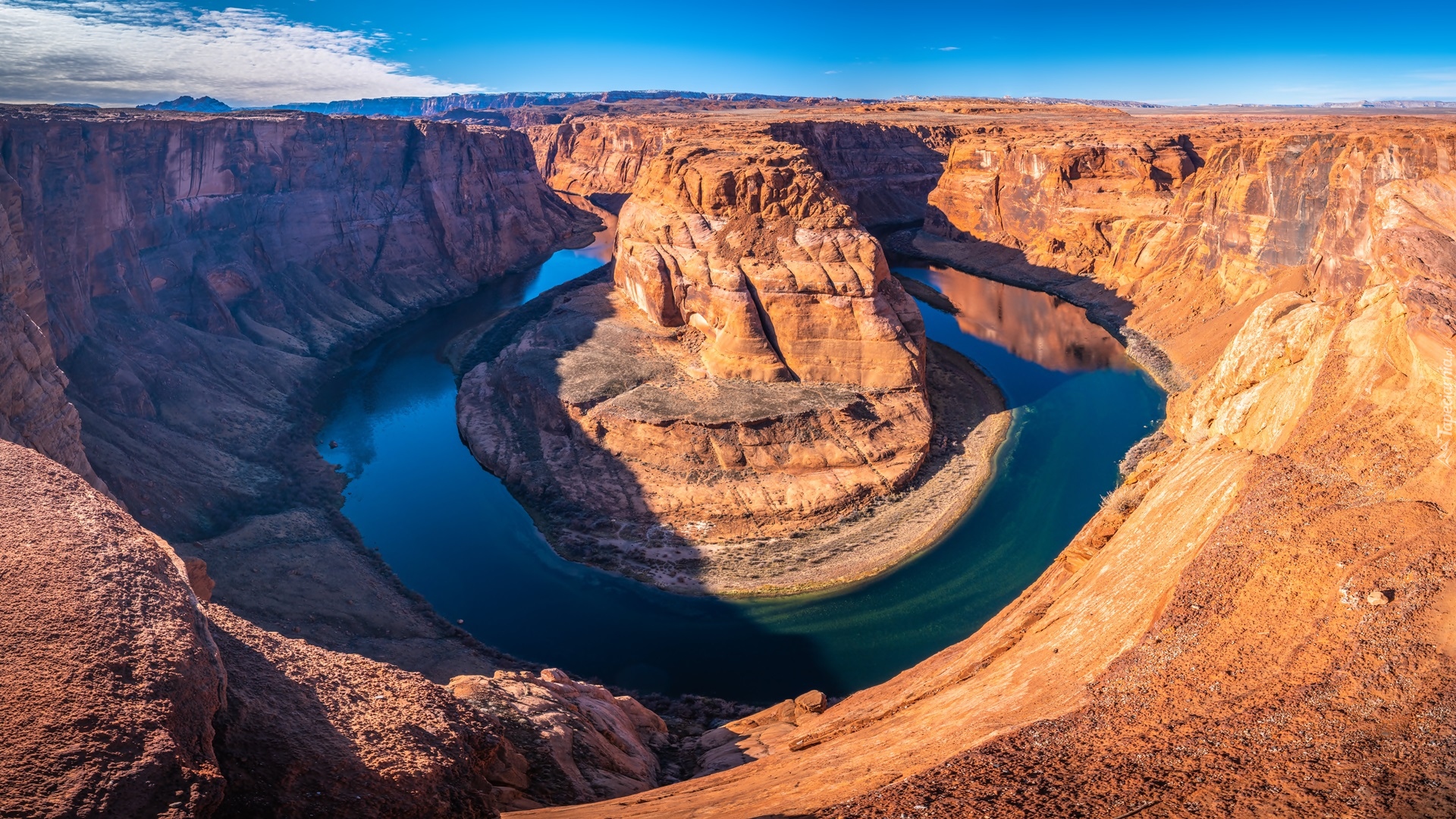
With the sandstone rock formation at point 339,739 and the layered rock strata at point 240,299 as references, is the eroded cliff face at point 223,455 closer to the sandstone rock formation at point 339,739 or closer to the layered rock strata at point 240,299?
the sandstone rock formation at point 339,739

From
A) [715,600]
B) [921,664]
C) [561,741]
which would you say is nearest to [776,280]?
[715,600]

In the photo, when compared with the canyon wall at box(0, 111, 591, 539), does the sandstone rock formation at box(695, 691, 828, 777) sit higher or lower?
lower

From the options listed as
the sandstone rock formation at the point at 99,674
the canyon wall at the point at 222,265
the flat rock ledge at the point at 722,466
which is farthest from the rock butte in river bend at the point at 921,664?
the flat rock ledge at the point at 722,466

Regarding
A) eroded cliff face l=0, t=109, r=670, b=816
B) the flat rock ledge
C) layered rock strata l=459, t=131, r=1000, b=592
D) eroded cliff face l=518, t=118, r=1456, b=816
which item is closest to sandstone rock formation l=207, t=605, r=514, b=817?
eroded cliff face l=0, t=109, r=670, b=816

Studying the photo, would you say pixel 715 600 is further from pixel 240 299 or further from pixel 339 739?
pixel 240 299

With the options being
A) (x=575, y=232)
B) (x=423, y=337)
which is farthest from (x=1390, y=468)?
(x=575, y=232)

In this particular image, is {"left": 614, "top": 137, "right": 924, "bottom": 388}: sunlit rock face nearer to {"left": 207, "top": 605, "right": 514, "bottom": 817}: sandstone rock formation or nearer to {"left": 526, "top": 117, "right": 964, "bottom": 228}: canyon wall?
{"left": 207, "top": 605, "right": 514, "bottom": 817}: sandstone rock formation

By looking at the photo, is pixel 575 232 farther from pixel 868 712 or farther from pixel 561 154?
pixel 868 712

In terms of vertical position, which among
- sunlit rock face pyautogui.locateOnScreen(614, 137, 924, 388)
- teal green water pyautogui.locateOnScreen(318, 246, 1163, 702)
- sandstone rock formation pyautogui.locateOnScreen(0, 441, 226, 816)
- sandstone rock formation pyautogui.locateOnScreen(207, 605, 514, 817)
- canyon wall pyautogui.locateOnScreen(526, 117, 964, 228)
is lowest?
teal green water pyautogui.locateOnScreen(318, 246, 1163, 702)
